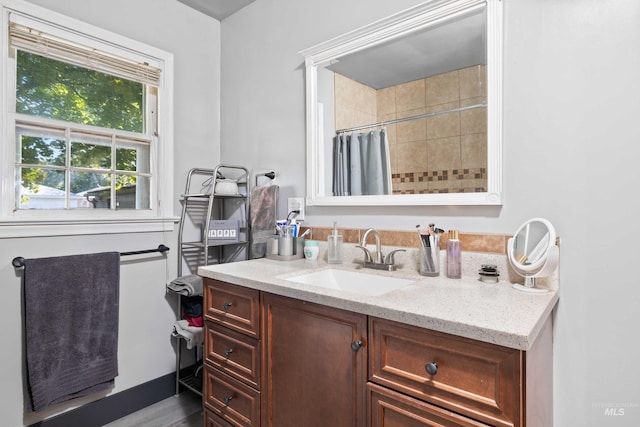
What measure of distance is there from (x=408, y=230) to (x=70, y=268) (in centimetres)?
167

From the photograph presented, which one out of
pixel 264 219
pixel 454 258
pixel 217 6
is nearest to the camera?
pixel 454 258

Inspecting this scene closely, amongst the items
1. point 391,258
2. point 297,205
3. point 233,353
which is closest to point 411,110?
point 391,258

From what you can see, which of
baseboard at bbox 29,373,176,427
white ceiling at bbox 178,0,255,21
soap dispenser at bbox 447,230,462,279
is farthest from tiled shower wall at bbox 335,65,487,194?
baseboard at bbox 29,373,176,427

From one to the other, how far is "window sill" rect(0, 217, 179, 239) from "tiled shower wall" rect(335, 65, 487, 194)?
4.42 feet

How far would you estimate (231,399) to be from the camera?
141cm

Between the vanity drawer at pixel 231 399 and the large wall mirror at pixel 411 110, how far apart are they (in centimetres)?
94

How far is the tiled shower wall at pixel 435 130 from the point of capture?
1341mm

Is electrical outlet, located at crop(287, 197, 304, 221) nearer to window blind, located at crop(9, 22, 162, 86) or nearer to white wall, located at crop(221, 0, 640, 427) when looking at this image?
white wall, located at crop(221, 0, 640, 427)

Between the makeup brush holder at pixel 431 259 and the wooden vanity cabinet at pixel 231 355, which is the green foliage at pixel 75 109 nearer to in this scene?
the wooden vanity cabinet at pixel 231 355

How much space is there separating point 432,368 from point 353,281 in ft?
2.15

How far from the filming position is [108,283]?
5.95 feet

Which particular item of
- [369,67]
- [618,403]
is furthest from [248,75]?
[618,403]

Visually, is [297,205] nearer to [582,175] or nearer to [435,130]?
[435,130]

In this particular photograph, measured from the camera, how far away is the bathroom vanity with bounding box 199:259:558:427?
786mm
